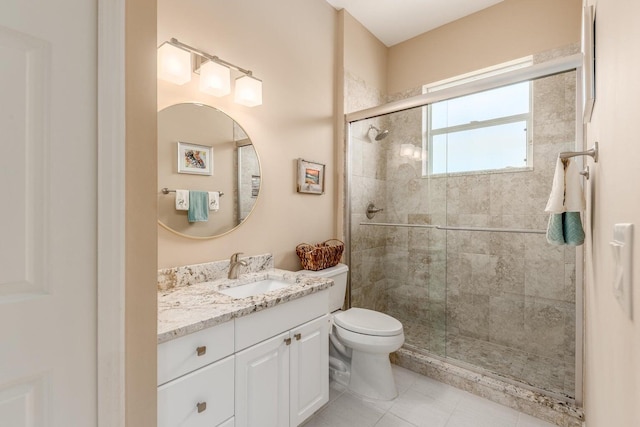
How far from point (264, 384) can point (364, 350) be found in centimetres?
76

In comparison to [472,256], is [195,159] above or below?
above

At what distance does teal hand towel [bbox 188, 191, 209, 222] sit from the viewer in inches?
64.6

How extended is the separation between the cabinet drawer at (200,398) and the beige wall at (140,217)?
174 millimetres

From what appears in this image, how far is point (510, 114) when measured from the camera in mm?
2385

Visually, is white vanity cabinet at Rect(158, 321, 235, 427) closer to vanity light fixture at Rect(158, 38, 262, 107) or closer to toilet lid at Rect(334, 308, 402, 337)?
toilet lid at Rect(334, 308, 402, 337)

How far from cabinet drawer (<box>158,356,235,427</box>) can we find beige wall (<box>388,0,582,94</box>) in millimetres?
3069

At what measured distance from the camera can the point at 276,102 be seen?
213 cm

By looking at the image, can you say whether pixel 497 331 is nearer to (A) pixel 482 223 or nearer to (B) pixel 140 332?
(A) pixel 482 223

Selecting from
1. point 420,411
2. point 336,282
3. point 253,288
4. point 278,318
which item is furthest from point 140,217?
point 420,411

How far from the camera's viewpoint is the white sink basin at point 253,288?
5.42 feet
